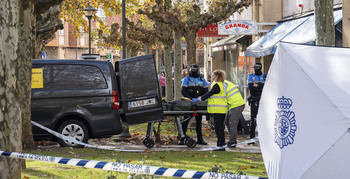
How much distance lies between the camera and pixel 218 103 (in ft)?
42.3

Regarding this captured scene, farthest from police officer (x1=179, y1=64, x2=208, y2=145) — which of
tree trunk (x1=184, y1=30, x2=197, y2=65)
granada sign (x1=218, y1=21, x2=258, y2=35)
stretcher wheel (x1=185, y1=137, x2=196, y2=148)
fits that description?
granada sign (x1=218, y1=21, x2=258, y2=35)

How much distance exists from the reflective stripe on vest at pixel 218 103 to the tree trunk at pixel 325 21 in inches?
86.9

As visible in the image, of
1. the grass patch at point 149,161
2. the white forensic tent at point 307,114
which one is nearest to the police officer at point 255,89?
the grass patch at point 149,161

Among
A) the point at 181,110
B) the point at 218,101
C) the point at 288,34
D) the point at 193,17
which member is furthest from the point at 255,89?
the point at 288,34

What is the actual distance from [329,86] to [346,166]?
804mm

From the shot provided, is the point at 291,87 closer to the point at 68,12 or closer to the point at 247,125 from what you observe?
the point at 247,125

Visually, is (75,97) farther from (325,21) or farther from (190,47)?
(190,47)

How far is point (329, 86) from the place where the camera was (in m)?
6.20

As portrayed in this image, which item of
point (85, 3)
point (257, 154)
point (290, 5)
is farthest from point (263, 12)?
point (257, 154)

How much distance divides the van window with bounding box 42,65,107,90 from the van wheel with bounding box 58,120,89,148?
2.51ft

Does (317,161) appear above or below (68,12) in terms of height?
below

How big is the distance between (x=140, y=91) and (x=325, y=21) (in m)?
3.96

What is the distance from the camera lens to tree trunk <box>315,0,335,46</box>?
1210cm

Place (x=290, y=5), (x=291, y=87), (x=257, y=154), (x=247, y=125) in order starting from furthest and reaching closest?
(x=290, y=5) → (x=247, y=125) → (x=257, y=154) → (x=291, y=87)
